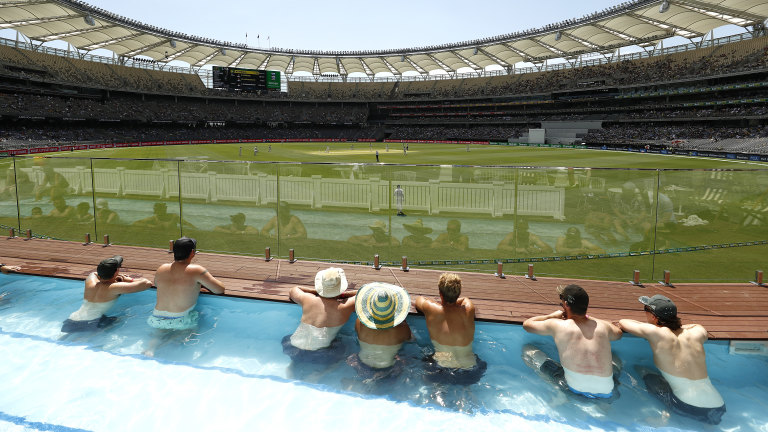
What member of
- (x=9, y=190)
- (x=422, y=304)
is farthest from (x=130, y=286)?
(x=9, y=190)

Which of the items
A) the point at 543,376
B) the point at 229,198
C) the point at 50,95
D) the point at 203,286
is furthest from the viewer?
the point at 50,95

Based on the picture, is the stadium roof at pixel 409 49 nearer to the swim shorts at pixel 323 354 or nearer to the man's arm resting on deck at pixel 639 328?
the swim shorts at pixel 323 354

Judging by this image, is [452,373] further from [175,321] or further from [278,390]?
[175,321]

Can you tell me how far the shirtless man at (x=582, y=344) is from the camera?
4.67 meters

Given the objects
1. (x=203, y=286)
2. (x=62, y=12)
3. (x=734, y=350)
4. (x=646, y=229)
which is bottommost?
(x=734, y=350)

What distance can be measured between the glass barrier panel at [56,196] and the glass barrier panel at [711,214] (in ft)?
43.0

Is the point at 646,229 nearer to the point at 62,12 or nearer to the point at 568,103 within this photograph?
the point at 62,12

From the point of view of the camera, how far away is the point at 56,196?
10.8 m

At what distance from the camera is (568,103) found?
247ft

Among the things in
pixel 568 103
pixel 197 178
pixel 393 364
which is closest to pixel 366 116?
pixel 568 103

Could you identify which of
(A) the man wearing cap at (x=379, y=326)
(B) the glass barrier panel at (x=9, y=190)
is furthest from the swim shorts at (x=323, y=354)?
(B) the glass barrier panel at (x=9, y=190)

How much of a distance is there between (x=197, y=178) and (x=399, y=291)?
7.24 m

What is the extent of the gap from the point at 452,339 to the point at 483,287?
5.35 feet

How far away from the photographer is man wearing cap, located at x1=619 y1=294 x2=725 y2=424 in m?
4.60
